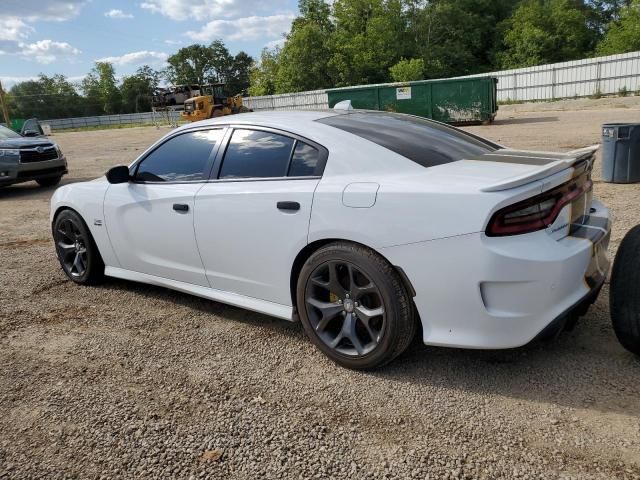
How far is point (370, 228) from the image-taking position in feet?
9.09

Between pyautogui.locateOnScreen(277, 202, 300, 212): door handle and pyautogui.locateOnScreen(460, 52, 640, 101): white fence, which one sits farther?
pyautogui.locateOnScreen(460, 52, 640, 101): white fence

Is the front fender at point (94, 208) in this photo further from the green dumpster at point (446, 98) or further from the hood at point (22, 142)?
the green dumpster at point (446, 98)

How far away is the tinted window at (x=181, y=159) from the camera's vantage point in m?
3.76

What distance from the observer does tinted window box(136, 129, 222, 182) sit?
3756 millimetres

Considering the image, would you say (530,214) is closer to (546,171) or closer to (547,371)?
(546,171)

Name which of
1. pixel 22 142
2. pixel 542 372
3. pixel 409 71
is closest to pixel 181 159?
pixel 542 372

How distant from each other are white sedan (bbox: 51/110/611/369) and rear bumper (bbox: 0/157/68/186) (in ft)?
27.1

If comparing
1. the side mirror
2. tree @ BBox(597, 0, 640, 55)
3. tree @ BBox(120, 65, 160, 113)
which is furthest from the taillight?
tree @ BBox(120, 65, 160, 113)

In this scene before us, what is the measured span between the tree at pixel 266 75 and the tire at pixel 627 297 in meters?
67.8

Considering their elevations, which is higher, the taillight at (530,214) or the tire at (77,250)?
the taillight at (530,214)

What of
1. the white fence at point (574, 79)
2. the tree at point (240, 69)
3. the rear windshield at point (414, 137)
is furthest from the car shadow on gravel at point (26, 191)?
the tree at point (240, 69)

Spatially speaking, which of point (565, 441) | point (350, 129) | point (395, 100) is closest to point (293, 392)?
point (565, 441)

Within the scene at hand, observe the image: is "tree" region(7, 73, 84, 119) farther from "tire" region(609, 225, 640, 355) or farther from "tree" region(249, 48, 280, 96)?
"tire" region(609, 225, 640, 355)

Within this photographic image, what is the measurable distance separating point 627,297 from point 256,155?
2315 mm
